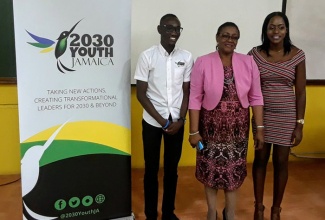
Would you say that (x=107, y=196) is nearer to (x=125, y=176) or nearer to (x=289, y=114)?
(x=125, y=176)

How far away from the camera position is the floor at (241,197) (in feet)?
8.57

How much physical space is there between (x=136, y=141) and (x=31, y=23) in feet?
5.70

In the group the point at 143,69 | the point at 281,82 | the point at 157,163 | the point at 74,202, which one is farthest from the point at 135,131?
the point at 281,82

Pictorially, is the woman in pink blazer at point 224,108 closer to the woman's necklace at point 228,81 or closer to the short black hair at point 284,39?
the woman's necklace at point 228,81

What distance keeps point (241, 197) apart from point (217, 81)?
1365mm

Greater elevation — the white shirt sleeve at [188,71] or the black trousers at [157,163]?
the white shirt sleeve at [188,71]

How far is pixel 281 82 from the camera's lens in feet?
7.07

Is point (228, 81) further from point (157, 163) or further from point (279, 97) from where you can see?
point (157, 163)

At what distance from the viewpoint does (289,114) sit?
2.18 metres

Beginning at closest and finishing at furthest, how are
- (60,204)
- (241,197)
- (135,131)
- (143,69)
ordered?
1. (143,69)
2. (60,204)
3. (241,197)
4. (135,131)

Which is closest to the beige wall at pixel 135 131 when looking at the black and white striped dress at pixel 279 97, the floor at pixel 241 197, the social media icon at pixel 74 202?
the floor at pixel 241 197

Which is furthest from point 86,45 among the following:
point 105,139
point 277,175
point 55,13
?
point 277,175

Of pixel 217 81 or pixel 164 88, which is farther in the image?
pixel 164 88

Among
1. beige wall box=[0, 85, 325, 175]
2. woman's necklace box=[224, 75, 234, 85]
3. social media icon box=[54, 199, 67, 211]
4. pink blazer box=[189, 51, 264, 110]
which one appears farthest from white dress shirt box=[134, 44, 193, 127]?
beige wall box=[0, 85, 325, 175]
